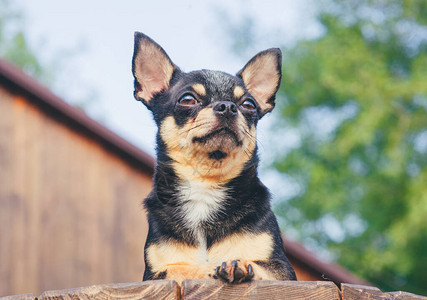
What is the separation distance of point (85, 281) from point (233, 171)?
19.3ft

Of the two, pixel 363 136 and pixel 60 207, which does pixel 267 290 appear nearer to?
pixel 60 207

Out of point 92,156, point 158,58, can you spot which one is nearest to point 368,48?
point 92,156

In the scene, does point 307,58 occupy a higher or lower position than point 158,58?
higher

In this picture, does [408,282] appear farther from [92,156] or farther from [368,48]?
[92,156]

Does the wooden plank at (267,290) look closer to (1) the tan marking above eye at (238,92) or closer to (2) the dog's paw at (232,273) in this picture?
(2) the dog's paw at (232,273)

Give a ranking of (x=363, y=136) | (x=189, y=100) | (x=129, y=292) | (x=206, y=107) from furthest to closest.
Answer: (x=363, y=136) → (x=189, y=100) → (x=206, y=107) → (x=129, y=292)

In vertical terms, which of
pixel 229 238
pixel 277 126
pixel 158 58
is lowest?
pixel 229 238

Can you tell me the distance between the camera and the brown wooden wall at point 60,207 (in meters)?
9.23

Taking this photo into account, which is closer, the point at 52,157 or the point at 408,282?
the point at 52,157

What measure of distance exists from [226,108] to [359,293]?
4.54 feet

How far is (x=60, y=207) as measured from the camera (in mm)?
9508

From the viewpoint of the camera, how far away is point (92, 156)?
977cm

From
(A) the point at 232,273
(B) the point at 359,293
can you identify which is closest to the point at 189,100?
(A) the point at 232,273

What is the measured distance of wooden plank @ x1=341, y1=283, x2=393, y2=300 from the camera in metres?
2.70
